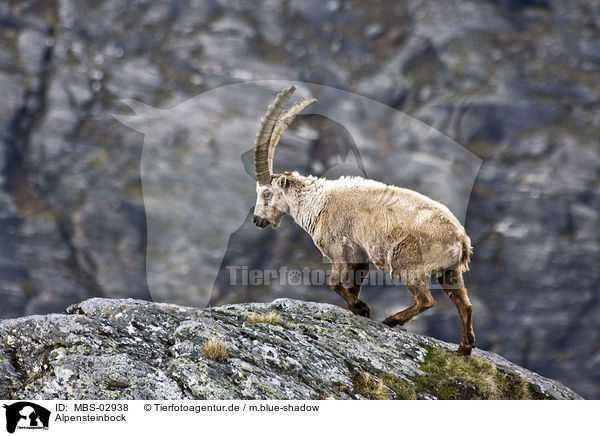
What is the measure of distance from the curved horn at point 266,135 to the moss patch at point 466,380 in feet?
18.4

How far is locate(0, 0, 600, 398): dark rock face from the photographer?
66812 millimetres

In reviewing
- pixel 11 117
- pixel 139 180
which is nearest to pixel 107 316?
pixel 139 180

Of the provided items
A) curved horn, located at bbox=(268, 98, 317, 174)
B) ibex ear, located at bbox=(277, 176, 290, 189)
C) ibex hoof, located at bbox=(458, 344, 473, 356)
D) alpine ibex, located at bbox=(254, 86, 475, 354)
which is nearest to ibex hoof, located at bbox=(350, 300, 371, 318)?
alpine ibex, located at bbox=(254, 86, 475, 354)

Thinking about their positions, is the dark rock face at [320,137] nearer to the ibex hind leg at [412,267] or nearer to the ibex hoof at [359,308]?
the ibex hoof at [359,308]

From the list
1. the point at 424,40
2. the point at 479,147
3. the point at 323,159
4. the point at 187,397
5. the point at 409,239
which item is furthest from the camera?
the point at 424,40

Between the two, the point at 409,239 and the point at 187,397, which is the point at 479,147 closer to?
the point at 409,239

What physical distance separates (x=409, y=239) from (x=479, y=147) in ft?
212

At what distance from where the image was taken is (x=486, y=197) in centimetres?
7212

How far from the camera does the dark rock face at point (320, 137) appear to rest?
66.8 metres

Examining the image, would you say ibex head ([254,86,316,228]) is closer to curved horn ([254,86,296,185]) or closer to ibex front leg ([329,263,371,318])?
curved horn ([254,86,296,185])

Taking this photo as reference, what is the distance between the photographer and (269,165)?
42.6ft

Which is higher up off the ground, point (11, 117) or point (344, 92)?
point (344, 92)

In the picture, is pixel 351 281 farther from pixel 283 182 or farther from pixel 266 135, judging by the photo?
pixel 266 135

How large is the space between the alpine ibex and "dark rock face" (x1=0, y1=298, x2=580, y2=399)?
1.21m
